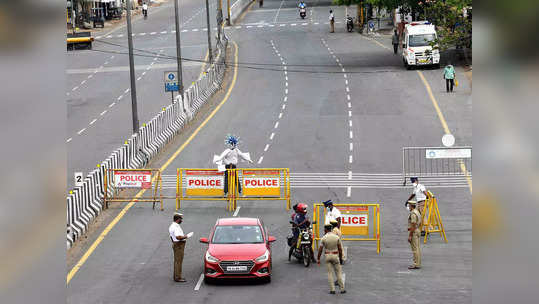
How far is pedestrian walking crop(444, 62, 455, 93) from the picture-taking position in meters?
50.8

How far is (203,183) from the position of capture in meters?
27.7

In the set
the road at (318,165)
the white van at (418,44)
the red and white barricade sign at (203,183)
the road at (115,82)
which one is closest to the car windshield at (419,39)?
the white van at (418,44)

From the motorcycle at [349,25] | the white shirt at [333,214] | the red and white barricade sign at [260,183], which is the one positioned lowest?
the red and white barricade sign at [260,183]

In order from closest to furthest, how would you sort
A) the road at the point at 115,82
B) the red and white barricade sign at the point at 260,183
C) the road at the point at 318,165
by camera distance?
the road at the point at 318,165, the red and white barricade sign at the point at 260,183, the road at the point at 115,82

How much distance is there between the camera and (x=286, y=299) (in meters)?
18.2

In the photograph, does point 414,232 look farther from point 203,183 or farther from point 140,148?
point 140,148

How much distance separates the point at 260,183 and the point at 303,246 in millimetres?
6660

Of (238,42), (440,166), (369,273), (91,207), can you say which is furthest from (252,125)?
(238,42)

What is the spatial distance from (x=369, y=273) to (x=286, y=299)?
3.05m

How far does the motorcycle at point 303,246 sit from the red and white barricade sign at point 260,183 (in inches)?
224

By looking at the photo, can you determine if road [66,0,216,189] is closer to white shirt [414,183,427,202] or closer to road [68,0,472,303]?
road [68,0,472,303]

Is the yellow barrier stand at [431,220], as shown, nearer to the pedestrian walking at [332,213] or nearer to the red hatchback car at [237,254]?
the pedestrian walking at [332,213]

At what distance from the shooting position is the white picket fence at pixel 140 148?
24.7 m
